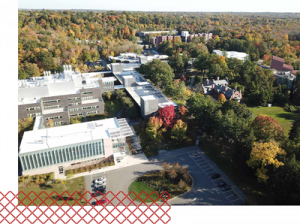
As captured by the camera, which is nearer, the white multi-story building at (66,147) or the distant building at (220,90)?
the white multi-story building at (66,147)

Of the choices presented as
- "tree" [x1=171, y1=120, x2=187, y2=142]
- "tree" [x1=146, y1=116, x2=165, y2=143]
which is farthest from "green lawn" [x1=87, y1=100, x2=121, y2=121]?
"tree" [x1=171, y1=120, x2=187, y2=142]

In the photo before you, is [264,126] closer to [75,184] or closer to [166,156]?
[166,156]

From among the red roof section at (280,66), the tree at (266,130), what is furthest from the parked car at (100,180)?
the red roof section at (280,66)

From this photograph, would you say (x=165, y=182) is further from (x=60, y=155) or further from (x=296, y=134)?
(x=296, y=134)

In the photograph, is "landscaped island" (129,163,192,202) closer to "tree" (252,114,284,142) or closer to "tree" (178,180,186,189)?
"tree" (178,180,186,189)

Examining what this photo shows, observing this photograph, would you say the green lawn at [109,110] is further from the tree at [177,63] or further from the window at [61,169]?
the tree at [177,63]
